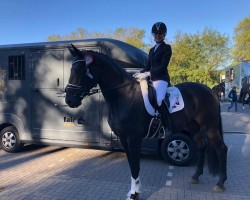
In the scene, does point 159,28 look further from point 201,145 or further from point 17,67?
point 17,67

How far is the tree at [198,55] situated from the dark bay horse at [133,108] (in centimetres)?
2738

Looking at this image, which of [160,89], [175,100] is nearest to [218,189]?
[175,100]

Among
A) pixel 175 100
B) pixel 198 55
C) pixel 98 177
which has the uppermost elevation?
pixel 198 55

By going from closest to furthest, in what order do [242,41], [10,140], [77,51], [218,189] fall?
[77,51]
[218,189]
[10,140]
[242,41]

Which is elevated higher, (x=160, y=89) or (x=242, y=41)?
(x=242, y=41)

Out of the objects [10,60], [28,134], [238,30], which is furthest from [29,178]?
[238,30]

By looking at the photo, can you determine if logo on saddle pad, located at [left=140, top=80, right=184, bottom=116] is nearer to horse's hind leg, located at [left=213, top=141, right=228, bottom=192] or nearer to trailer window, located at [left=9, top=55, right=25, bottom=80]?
horse's hind leg, located at [left=213, top=141, right=228, bottom=192]

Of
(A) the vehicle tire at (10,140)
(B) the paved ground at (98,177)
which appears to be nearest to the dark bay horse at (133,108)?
(B) the paved ground at (98,177)

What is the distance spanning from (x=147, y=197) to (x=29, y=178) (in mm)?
2587

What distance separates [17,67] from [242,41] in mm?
46772

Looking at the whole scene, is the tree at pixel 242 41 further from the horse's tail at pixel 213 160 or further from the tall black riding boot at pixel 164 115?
the tall black riding boot at pixel 164 115

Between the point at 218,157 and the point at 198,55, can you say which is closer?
the point at 218,157

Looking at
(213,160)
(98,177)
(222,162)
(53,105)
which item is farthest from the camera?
(53,105)

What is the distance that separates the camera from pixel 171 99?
4887mm
